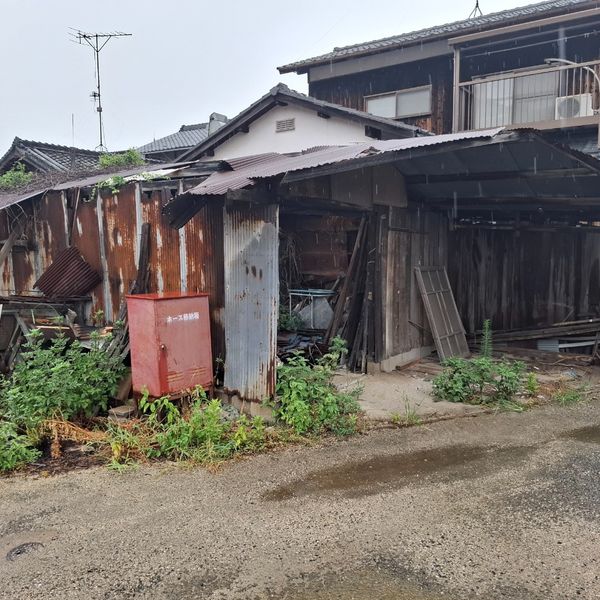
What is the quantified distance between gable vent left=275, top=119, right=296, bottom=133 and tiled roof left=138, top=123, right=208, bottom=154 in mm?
6690

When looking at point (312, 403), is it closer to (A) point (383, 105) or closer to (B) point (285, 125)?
(B) point (285, 125)

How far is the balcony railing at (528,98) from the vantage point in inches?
415

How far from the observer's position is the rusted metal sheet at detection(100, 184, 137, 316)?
699 cm

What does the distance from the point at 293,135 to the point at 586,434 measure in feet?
28.6

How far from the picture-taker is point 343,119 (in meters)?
10.8

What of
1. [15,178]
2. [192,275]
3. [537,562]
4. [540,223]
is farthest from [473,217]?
[15,178]

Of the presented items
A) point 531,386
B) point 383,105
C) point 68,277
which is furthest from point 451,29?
point 68,277

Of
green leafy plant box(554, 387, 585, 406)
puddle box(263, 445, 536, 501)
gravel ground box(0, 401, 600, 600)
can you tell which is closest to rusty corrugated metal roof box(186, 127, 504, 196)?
gravel ground box(0, 401, 600, 600)

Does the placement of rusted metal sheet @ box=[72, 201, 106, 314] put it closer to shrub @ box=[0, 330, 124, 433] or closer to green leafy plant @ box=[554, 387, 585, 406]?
shrub @ box=[0, 330, 124, 433]

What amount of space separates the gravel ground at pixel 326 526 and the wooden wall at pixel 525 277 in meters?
5.04

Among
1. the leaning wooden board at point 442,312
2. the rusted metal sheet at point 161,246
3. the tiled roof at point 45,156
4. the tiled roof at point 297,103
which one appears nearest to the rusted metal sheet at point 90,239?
the rusted metal sheet at point 161,246

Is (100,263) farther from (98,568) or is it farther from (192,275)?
(98,568)

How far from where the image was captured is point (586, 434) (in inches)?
203

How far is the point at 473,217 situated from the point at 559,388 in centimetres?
368
